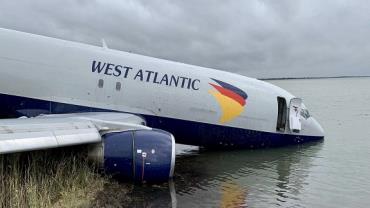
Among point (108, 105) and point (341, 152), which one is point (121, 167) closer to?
→ point (108, 105)

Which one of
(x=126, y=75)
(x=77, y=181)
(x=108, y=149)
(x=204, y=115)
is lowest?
(x=77, y=181)

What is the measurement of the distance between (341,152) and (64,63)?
11730 millimetres

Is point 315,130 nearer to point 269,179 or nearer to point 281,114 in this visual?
point 281,114

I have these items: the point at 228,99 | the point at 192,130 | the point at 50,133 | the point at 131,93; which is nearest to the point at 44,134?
the point at 50,133

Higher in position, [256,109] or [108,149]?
[256,109]

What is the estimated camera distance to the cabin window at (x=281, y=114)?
61.1 ft

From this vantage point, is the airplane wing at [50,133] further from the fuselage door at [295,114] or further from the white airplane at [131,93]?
the fuselage door at [295,114]

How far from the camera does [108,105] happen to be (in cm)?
1576

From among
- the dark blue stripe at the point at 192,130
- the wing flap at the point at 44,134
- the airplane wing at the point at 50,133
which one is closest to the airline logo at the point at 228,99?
the dark blue stripe at the point at 192,130

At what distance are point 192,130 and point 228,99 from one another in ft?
5.95

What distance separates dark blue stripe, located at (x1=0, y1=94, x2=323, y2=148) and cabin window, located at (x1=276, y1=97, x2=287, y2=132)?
38 cm

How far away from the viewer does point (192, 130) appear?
16.5m

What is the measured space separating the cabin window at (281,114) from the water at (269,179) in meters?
0.93

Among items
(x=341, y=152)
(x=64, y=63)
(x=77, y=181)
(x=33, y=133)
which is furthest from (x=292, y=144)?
(x=33, y=133)
